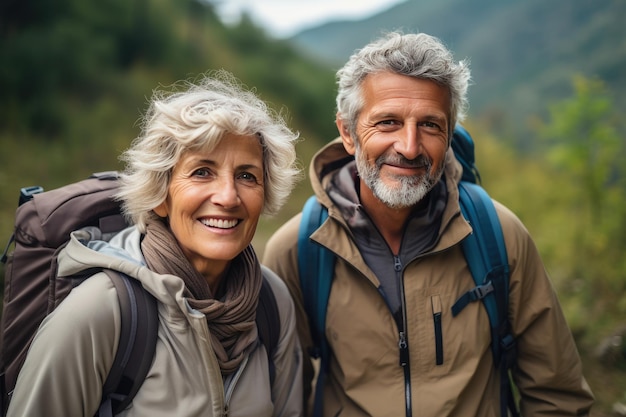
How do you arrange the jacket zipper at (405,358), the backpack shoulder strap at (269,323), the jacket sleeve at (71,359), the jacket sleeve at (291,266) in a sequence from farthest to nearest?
the jacket sleeve at (291,266) → the jacket zipper at (405,358) → the backpack shoulder strap at (269,323) → the jacket sleeve at (71,359)

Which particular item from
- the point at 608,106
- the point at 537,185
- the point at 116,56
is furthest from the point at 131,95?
the point at 608,106

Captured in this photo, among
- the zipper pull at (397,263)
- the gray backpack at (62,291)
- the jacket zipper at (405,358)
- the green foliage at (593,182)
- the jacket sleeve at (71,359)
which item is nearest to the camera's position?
the jacket sleeve at (71,359)

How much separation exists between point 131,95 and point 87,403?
492 inches

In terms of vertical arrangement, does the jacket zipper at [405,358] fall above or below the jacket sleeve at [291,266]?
below

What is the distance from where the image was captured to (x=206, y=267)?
2174mm

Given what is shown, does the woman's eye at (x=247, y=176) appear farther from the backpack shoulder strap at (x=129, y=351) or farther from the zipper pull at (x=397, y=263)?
the zipper pull at (x=397, y=263)

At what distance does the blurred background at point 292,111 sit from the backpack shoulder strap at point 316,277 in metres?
0.29

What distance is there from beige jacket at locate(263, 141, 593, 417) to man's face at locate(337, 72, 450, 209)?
22 cm

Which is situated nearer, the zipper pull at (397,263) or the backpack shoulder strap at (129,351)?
the backpack shoulder strap at (129,351)

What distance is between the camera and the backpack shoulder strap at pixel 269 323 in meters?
2.27

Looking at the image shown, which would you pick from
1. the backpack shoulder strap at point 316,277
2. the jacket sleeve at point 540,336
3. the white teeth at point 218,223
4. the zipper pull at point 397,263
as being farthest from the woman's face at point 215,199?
the jacket sleeve at point 540,336

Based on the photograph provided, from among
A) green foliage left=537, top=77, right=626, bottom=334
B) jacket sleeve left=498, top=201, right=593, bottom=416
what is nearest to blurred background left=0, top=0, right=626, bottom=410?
green foliage left=537, top=77, right=626, bottom=334

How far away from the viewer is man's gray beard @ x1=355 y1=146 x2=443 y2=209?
2447 mm

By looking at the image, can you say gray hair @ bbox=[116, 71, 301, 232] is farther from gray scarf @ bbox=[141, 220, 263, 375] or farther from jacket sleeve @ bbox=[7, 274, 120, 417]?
jacket sleeve @ bbox=[7, 274, 120, 417]
